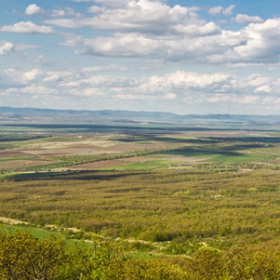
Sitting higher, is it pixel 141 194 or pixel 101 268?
pixel 101 268

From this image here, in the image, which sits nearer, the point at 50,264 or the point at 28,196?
the point at 50,264

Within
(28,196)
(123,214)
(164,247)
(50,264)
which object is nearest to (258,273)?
(50,264)

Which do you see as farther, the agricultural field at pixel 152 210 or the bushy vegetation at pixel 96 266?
the agricultural field at pixel 152 210

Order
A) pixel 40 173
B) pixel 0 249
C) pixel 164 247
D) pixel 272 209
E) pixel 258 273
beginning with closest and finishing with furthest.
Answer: pixel 0 249, pixel 258 273, pixel 164 247, pixel 272 209, pixel 40 173

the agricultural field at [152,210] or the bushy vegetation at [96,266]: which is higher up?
the bushy vegetation at [96,266]

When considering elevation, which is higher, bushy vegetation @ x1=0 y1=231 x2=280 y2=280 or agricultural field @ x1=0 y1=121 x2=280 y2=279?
bushy vegetation @ x1=0 y1=231 x2=280 y2=280

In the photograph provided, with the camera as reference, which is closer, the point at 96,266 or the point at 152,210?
the point at 96,266

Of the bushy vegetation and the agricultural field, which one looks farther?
the agricultural field

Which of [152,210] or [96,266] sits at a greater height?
[96,266]

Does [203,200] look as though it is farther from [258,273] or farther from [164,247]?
[258,273]

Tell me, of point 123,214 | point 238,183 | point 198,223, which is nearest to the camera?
point 198,223
